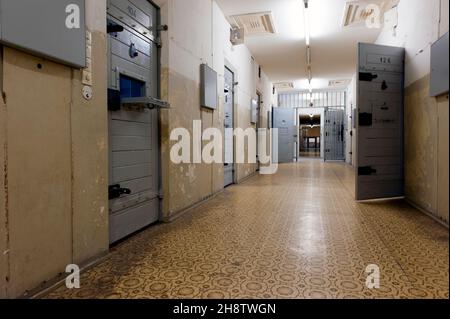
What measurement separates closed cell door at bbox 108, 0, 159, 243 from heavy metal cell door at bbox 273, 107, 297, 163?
8353mm

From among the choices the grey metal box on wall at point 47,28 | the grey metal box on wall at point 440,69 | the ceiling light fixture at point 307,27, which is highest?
the ceiling light fixture at point 307,27

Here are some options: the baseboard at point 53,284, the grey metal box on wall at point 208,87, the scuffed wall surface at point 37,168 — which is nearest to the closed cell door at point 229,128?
the grey metal box on wall at point 208,87

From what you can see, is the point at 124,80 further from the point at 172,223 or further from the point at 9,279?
the point at 9,279

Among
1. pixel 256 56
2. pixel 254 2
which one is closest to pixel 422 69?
pixel 254 2

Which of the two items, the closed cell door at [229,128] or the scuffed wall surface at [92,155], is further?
the closed cell door at [229,128]

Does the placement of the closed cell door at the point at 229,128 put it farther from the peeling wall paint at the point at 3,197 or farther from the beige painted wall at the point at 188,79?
the peeling wall paint at the point at 3,197

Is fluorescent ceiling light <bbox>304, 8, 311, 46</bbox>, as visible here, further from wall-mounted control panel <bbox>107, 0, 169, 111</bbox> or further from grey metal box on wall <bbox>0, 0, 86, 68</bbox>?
grey metal box on wall <bbox>0, 0, 86, 68</bbox>

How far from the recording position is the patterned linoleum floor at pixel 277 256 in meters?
1.57

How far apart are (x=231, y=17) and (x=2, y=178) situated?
14.8 ft

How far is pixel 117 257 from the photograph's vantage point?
2070 millimetres

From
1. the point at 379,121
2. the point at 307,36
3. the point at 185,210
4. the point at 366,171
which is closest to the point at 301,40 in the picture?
the point at 307,36

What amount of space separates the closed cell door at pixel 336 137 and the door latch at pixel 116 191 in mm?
10578

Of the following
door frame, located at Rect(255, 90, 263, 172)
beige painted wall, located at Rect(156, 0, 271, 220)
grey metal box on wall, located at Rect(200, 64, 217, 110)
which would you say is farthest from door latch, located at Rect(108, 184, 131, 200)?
door frame, located at Rect(255, 90, 263, 172)

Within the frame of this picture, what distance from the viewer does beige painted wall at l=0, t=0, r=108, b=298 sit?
140 cm
